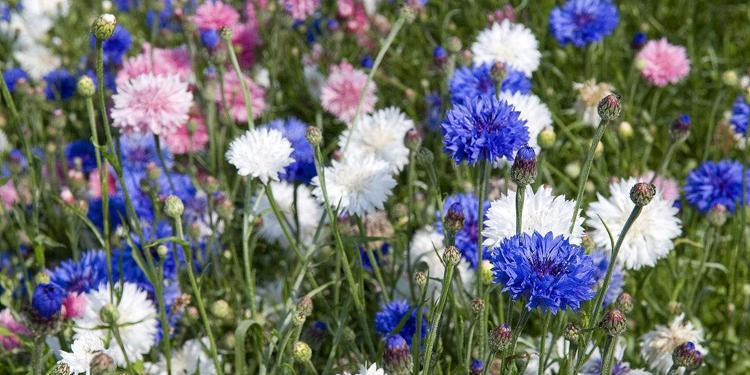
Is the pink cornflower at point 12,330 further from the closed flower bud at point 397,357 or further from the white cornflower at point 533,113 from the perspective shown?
the white cornflower at point 533,113

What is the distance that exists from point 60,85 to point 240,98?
56 cm

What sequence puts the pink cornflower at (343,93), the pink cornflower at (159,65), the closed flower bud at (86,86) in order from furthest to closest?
the pink cornflower at (343,93), the pink cornflower at (159,65), the closed flower bud at (86,86)

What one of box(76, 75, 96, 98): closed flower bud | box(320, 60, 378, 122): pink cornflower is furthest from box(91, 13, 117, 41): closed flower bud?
box(320, 60, 378, 122): pink cornflower

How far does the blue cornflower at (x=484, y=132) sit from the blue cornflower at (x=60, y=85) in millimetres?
1582

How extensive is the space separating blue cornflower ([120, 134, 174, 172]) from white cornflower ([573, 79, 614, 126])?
100 centimetres

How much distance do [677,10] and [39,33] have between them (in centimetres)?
209

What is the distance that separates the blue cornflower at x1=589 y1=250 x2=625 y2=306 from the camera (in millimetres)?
1632

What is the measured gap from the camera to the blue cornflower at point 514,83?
187cm

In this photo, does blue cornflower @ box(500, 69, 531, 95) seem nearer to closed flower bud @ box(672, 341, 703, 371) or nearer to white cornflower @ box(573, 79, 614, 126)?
white cornflower @ box(573, 79, 614, 126)

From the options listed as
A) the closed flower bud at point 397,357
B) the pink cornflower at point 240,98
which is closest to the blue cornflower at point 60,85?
the pink cornflower at point 240,98

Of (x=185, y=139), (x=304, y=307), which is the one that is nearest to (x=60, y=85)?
(x=185, y=139)

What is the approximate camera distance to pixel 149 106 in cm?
179

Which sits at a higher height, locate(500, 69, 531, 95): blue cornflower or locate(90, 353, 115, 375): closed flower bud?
locate(500, 69, 531, 95): blue cornflower

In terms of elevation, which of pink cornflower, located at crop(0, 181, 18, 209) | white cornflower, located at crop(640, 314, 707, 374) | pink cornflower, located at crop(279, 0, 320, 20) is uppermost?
pink cornflower, located at crop(279, 0, 320, 20)
